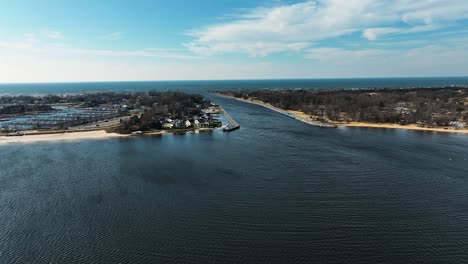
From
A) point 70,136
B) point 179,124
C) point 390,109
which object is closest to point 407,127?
point 390,109

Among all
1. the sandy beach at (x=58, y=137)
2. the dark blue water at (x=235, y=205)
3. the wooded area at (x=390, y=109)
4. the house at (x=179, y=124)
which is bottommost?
the dark blue water at (x=235, y=205)

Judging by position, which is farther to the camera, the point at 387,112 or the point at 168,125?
the point at 387,112

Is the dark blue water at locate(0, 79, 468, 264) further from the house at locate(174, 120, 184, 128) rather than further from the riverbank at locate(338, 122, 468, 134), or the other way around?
the house at locate(174, 120, 184, 128)

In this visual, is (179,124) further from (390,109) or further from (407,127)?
(390,109)

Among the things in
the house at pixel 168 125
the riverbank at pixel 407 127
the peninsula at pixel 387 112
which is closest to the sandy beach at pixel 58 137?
the house at pixel 168 125

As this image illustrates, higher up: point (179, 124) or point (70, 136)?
point (179, 124)

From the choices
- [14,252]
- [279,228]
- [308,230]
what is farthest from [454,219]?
[14,252]

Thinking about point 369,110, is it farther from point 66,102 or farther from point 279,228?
point 66,102

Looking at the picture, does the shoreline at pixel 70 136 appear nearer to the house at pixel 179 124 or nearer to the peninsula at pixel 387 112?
the house at pixel 179 124
